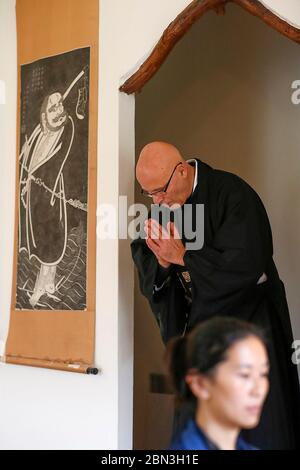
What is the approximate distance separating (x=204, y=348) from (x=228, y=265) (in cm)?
60

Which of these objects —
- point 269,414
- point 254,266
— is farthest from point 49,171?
point 269,414

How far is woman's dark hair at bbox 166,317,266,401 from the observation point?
96 centimetres

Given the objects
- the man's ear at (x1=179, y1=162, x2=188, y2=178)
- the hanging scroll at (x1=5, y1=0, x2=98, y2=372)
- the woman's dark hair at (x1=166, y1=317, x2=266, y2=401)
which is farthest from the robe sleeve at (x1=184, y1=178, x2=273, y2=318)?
the hanging scroll at (x1=5, y1=0, x2=98, y2=372)

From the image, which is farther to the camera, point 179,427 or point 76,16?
point 76,16

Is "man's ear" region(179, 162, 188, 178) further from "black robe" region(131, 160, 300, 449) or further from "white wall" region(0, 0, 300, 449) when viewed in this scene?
"white wall" region(0, 0, 300, 449)

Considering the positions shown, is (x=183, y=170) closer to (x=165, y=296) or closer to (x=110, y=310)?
(x=165, y=296)

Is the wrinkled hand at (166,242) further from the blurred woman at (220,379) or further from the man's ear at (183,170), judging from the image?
the blurred woman at (220,379)

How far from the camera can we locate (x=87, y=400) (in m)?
2.14

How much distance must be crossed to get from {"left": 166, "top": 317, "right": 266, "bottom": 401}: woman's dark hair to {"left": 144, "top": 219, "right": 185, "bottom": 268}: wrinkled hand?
59cm

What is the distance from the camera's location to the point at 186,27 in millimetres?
1958
